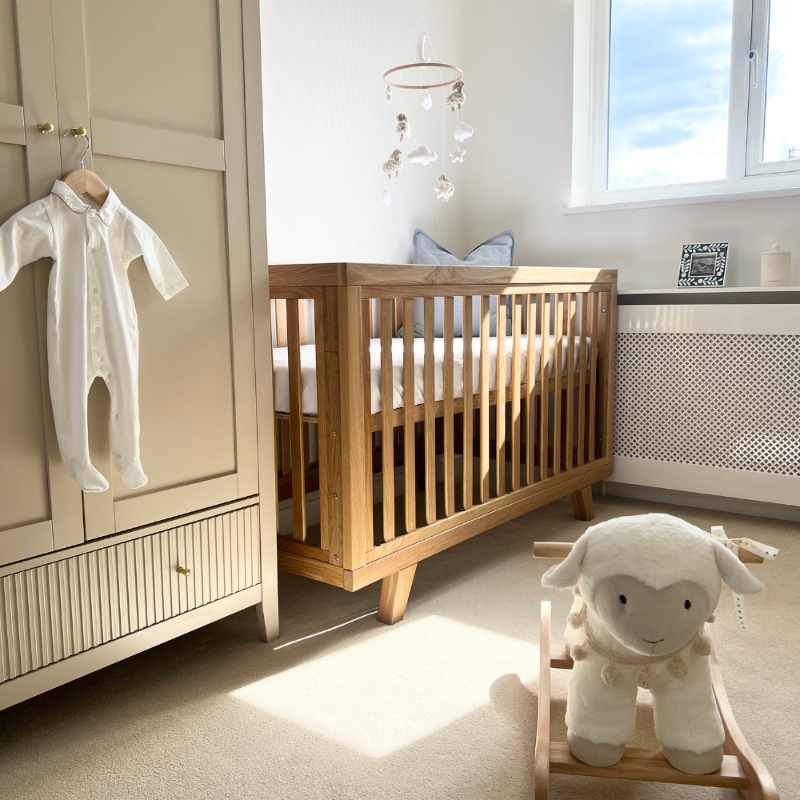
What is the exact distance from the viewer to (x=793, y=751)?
1.21 meters

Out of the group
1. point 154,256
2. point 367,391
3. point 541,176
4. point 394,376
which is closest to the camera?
point 154,256

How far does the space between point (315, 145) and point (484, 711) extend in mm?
1780

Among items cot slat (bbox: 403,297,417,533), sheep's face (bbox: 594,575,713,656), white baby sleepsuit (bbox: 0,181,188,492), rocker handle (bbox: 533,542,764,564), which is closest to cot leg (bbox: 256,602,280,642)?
cot slat (bbox: 403,297,417,533)

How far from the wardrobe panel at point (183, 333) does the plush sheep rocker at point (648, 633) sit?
727 millimetres

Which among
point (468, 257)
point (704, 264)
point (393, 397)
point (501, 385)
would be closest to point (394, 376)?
point (393, 397)

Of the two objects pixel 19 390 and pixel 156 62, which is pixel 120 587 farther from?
pixel 156 62

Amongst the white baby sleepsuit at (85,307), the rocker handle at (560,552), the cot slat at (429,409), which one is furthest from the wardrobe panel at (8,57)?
the rocker handle at (560,552)

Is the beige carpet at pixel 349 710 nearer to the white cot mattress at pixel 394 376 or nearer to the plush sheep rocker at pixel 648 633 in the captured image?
the plush sheep rocker at pixel 648 633

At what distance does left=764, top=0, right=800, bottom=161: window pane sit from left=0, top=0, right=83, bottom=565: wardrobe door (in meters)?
2.39

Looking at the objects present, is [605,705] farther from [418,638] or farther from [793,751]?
[418,638]

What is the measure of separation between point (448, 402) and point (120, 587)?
866mm

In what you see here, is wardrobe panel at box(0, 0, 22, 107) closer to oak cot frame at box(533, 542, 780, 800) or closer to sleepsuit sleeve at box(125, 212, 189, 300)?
sleepsuit sleeve at box(125, 212, 189, 300)

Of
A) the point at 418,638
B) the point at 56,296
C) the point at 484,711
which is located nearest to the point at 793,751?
the point at 484,711

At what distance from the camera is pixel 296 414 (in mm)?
1679
